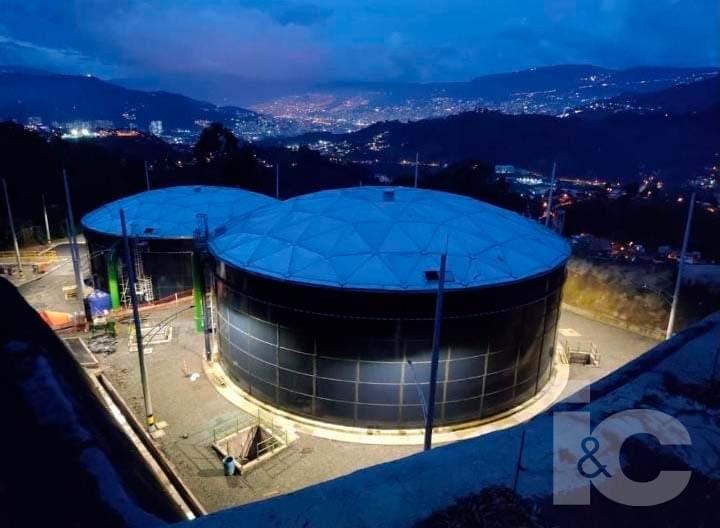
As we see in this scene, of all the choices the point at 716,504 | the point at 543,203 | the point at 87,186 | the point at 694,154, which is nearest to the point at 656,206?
the point at 543,203

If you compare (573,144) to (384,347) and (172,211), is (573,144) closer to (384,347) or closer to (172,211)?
(172,211)

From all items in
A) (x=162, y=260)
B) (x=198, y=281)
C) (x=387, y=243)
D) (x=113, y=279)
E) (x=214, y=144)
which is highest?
(x=214, y=144)

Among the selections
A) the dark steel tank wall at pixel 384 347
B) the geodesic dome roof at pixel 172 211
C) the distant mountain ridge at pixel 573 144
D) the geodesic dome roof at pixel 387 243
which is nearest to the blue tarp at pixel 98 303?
the geodesic dome roof at pixel 172 211

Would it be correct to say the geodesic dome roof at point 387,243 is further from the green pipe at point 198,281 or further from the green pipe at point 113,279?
the green pipe at point 113,279

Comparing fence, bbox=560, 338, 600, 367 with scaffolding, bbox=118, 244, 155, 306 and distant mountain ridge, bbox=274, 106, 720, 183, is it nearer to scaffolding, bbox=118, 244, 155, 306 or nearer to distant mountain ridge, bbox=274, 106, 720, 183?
scaffolding, bbox=118, 244, 155, 306

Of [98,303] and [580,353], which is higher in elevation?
[98,303]

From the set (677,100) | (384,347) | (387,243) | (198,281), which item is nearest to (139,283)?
(198,281)

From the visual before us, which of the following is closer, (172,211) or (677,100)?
(172,211)

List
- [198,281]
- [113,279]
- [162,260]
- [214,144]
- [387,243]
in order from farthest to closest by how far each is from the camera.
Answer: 1. [214,144]
2. [113,279]
3. [162,260]
4. [198,281]
5. [387,243]
